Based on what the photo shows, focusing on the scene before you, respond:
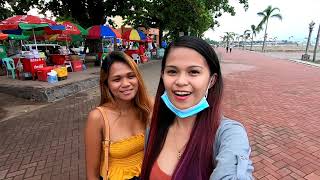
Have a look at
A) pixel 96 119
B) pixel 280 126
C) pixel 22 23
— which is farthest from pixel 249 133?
pixel 22 23

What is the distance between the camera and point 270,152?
4.27 meters

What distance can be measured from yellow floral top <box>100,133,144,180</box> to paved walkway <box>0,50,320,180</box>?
1893mm

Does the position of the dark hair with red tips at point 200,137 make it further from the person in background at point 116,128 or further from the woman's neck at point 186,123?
the person in background at point 116,128

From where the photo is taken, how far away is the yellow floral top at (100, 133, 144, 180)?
6.42 ft

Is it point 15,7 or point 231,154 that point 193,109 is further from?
point 15,7

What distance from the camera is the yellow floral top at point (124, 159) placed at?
1.96m

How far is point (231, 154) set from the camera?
3.72ft

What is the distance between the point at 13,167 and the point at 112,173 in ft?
9.23

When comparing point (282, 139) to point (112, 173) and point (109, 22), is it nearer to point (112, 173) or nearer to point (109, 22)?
→ point (112, 173)

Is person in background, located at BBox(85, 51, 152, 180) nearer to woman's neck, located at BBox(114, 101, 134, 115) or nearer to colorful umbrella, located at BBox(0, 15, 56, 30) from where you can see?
woman's neck, located at BBox(114, 101, 134, 115)

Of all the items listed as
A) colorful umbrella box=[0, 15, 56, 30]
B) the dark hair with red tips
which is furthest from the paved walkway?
colorful umbrella box=[0, 15, 56, 30]

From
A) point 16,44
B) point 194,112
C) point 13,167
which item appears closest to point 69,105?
point 13,167

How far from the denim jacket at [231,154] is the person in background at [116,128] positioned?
0.91 meters

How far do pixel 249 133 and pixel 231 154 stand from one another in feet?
14.0
